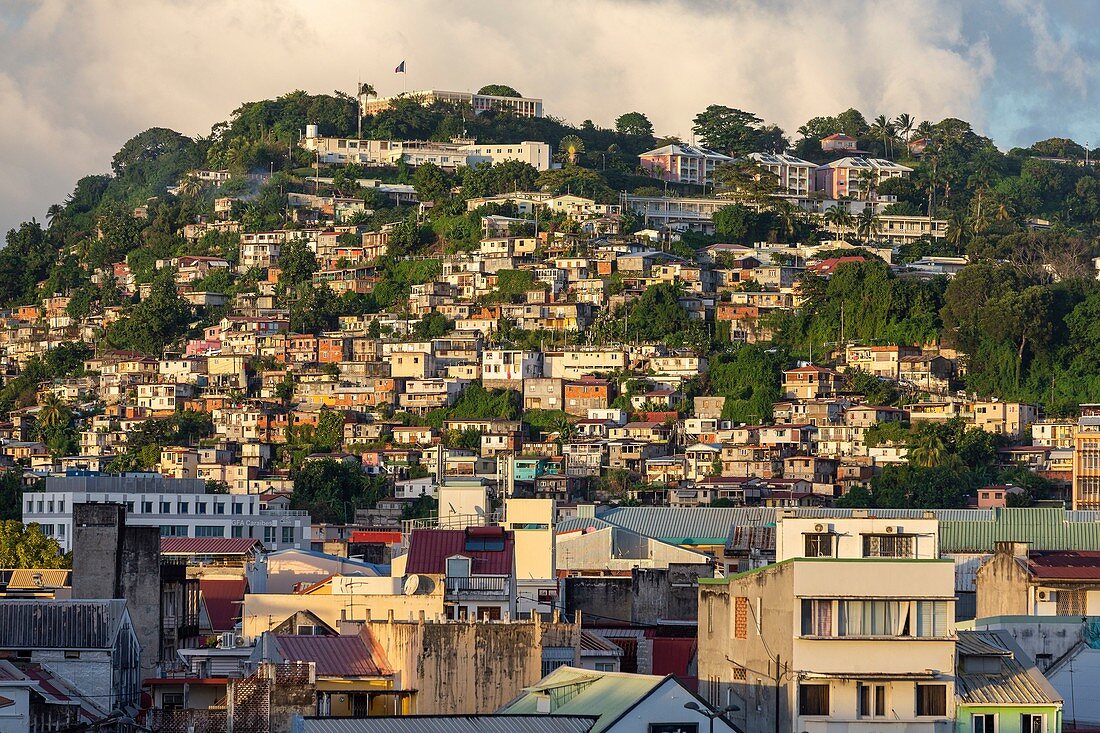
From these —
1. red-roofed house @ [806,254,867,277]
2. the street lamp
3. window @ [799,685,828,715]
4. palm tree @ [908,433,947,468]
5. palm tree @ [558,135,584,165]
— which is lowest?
window @ [799,685,828,715]

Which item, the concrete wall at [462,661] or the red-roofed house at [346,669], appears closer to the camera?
the red-roofed house at [346,669]

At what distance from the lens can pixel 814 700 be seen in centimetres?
3022

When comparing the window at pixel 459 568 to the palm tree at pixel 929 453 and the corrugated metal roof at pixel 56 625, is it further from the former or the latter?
the palm tree at pixel 929 453

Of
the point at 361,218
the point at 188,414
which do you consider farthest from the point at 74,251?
the point at 188,414

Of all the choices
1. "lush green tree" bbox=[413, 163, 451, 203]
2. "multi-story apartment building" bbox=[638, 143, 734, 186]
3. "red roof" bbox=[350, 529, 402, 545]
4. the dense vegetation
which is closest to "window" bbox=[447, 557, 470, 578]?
"red roof" bbox=[350, 529, 402, 545]

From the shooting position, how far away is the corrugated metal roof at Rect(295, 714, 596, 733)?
27.9 metres

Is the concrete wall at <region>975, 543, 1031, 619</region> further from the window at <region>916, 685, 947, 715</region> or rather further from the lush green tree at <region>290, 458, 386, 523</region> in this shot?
the lush green tree at <region>290, 458, 386, 523</region>

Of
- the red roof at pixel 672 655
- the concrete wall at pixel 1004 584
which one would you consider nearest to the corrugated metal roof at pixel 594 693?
the red roof at pixel 672 655

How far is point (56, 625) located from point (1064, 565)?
20.2 m

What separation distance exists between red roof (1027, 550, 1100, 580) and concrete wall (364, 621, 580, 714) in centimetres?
1337

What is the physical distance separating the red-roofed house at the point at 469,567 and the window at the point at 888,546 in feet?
31.1

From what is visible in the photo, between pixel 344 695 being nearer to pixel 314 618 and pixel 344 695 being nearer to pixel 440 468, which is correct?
pixel 314 618

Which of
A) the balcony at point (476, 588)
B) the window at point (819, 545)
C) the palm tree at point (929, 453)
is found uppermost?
the palm tree at point (929, 453)

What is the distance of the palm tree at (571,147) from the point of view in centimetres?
17416
